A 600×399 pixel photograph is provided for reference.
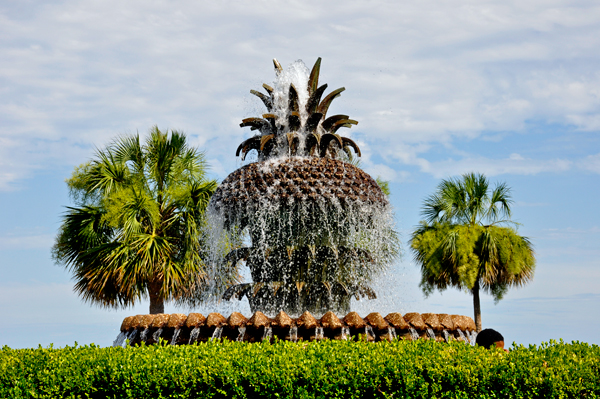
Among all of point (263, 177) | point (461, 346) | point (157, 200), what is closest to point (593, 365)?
point (461, 346)

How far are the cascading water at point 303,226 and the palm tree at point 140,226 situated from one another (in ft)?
25.4

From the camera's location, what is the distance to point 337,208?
8.91 m

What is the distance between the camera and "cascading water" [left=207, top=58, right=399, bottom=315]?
29.1 ft

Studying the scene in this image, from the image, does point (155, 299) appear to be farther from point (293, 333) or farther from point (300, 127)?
point (293, 333)

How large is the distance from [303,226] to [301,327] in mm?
2020

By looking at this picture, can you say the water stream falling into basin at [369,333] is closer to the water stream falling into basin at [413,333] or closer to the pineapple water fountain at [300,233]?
the water stream falling into basin at [413,333]

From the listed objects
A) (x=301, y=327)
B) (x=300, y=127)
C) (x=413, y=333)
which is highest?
(x=300, y=127)

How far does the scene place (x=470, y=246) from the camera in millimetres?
20344

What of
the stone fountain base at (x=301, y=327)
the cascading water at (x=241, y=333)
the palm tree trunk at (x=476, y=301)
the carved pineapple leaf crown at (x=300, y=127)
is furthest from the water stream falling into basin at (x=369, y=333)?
the palm tree trunk at (x=476, y=301)

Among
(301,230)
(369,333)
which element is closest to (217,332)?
(369,333)

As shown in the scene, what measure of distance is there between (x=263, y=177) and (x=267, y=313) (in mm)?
2176

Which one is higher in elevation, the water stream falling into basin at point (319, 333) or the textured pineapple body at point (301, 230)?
the textured pineapple body at point (301, 230)

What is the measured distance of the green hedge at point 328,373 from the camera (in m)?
5.26

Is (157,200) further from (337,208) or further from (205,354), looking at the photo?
(205,354)
